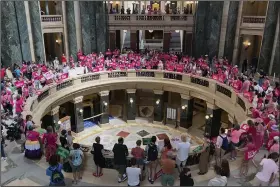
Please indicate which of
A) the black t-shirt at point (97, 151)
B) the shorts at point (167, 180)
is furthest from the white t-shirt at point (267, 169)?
the black t-shirt at point (97, 151)

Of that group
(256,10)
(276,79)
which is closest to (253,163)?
(276,79)

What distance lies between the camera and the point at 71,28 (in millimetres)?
26469

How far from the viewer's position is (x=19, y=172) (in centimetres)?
1066

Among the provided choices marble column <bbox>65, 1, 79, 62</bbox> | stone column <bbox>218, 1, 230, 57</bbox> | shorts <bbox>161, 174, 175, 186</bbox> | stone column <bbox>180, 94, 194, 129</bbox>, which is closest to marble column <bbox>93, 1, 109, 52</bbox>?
marble column <bbox>65, 1, 79, 62</bbox>

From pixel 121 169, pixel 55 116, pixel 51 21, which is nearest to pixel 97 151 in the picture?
pixel 121 169

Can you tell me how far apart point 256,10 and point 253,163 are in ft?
70.8

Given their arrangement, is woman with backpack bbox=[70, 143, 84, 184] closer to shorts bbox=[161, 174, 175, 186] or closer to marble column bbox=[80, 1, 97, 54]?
shorts bbox=[161, 174, 175, 186]

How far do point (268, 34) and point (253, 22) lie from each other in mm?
2629

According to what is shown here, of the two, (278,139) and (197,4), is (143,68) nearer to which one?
(197,4)

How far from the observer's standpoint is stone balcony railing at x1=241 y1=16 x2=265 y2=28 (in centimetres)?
2402

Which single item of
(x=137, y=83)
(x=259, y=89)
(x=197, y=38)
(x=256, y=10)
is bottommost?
(x=137, y=83)

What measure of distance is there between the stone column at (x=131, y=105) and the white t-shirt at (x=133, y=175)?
17.0 m

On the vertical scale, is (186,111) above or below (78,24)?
below

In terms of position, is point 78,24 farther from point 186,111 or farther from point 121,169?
point 121,169
